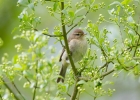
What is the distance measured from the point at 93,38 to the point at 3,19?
15.3 ft

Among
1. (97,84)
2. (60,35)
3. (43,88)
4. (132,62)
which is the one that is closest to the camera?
(43,88)

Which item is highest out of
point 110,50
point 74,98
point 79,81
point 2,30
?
point 110,50

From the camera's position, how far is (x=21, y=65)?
286 centimetres

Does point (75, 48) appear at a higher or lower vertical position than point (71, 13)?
lower

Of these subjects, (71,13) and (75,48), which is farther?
(75,48)

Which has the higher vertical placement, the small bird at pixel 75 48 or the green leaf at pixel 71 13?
the green leaf at pixel 71 13

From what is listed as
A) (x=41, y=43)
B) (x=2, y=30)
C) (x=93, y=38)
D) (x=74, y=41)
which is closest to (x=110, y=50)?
(x=93, y=38)

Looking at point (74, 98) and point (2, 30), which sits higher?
point (74, 98)

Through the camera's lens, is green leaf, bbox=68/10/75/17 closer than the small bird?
Yes

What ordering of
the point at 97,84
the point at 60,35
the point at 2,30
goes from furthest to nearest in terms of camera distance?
the point at 2,30, the point at 60,35, the point at 97,84

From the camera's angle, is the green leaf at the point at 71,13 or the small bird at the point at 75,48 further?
the small bird at the point at 75,48

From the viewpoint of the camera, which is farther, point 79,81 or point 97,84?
point 79,81

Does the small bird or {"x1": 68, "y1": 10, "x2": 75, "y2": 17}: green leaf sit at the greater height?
{"x1": 68, "y1": 10, "x2": 75, "y2": 17}: green leaf

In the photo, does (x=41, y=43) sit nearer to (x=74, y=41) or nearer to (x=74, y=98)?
(x=74, y=98)
